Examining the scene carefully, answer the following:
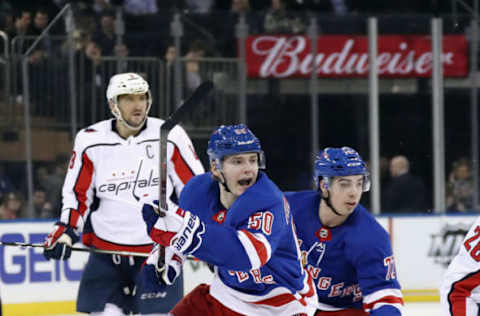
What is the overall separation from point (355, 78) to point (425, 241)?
4.01 feet

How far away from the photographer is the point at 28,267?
21.7 ft

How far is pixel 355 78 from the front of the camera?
750cm

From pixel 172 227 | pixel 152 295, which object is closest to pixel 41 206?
pixel 152 295

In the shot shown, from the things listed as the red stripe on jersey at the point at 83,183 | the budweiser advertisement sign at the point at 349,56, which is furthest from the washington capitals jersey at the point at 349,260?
the budweiser advertisement sign at the point at 349,56

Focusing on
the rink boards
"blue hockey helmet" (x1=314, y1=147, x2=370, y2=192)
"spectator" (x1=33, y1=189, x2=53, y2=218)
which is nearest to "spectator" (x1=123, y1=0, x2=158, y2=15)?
"spectator" (x1=33, y1=189, x2=53, y2=218)

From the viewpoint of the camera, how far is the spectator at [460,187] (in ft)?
24.6

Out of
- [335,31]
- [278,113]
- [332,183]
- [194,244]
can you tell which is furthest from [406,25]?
[194,244]

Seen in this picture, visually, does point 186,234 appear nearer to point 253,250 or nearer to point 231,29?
point 253,250

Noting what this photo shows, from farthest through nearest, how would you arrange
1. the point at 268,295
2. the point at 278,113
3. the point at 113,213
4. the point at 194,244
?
1. the point at 278,113
2. the point at 113,213
3. the point at 268,295
4. the point at 194,244

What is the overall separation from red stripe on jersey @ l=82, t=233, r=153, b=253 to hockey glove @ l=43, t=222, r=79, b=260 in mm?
127

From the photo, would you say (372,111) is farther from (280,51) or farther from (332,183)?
(332,183)

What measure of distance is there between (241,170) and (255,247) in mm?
256

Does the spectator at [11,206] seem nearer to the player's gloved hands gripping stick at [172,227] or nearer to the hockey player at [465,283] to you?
the player's gloved hands gripping stick at [172,227]

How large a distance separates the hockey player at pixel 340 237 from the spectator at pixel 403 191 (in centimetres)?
390
